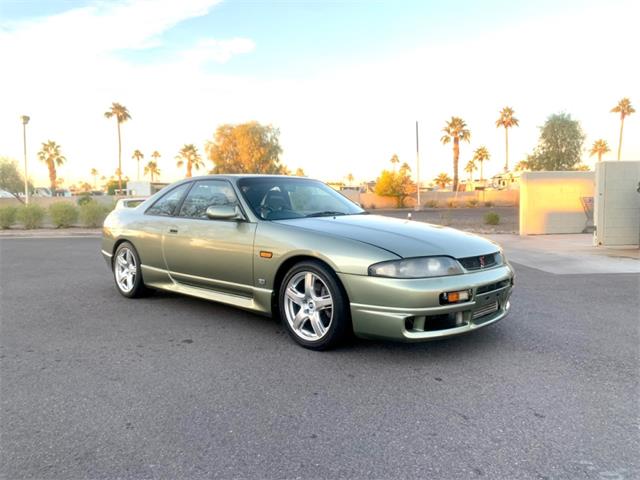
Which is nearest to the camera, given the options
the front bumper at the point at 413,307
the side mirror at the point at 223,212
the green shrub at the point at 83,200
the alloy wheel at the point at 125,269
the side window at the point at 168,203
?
the front bumper at the point at 413,307

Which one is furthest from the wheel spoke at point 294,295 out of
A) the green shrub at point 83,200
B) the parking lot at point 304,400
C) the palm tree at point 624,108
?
the palm tree at point 624,108

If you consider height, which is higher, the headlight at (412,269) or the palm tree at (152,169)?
the palm tree at (152,169)

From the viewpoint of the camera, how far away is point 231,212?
439 centimetres

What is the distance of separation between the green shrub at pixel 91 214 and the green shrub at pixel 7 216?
94.2 inches

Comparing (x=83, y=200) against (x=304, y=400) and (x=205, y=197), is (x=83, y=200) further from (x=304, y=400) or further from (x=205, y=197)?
(x=304, y=400)

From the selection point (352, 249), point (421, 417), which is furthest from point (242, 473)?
point (352, 249)

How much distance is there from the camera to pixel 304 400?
3.03 meters

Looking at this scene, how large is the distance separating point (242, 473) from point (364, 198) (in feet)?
167

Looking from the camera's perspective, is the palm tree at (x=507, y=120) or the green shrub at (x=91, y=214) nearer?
the green shrub at (x=91, y=214)

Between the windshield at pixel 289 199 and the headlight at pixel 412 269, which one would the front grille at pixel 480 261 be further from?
the windshield at pixel 289 199

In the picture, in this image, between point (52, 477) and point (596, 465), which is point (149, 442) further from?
point (596, 465)

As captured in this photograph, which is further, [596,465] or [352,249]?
[352,249]

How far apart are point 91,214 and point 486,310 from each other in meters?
18.2

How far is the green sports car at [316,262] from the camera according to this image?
354 cm
